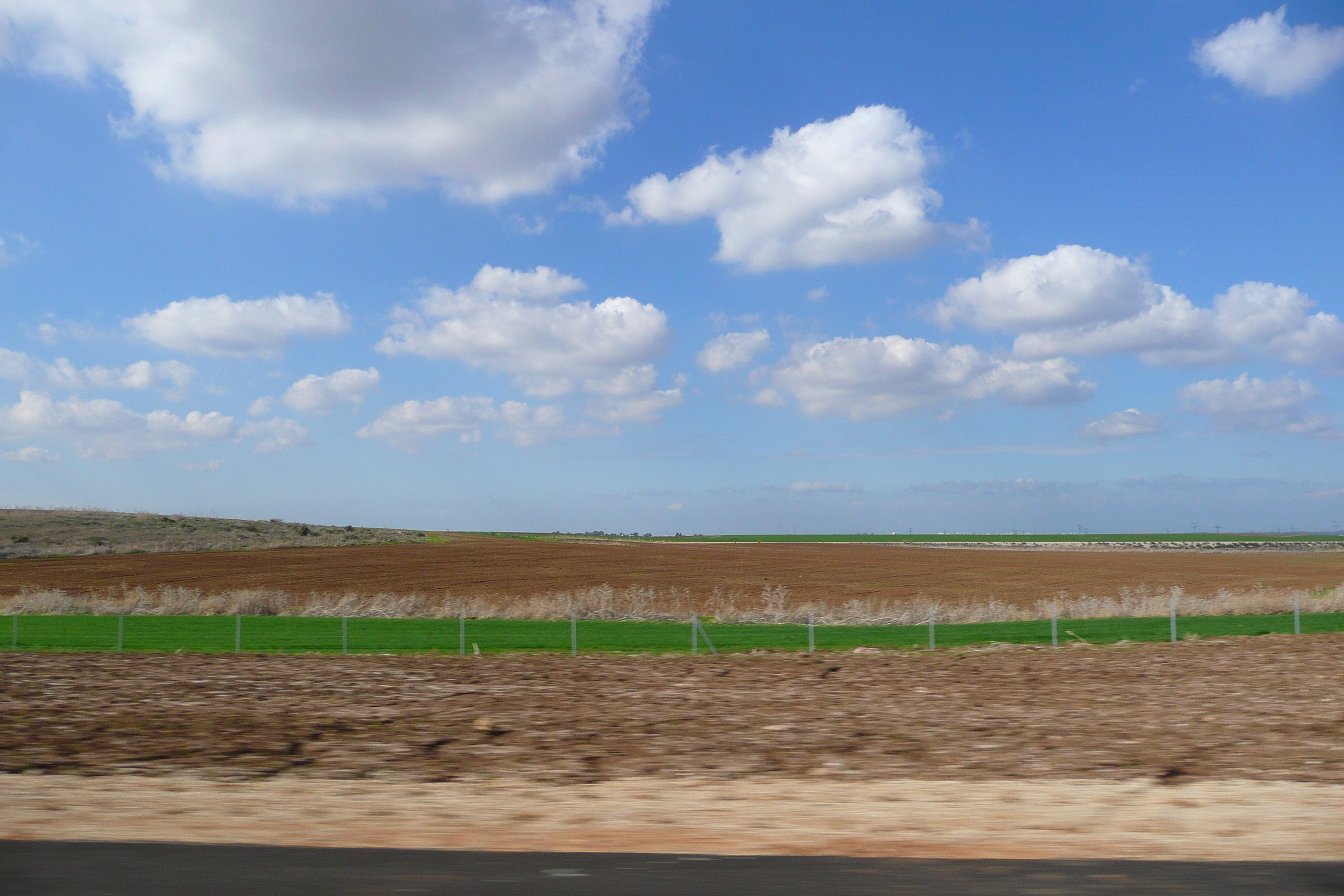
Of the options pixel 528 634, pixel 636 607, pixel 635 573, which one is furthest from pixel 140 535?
pixel 528 634

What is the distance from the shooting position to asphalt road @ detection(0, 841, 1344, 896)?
17.7 feet

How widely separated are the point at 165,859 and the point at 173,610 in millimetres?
36530

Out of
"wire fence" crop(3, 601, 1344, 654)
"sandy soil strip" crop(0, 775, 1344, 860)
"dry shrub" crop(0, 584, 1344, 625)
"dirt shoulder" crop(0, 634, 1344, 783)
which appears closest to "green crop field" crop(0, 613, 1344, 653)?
"wire fence" crop(3, 601, 1344, 654)

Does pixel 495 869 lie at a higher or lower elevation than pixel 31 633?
higher

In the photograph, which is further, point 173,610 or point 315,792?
point 173,610

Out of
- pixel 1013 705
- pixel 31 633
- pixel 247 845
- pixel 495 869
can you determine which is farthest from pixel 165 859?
pixel 31 633

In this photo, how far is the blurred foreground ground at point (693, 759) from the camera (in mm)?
6938

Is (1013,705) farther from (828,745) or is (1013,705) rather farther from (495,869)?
(495,869)

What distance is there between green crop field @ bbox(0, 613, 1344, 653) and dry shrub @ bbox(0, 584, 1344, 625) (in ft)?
5.58

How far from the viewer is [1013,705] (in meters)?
14.4

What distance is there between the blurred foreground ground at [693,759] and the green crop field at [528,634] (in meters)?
7.78

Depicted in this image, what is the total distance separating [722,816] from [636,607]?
31685 millimetres

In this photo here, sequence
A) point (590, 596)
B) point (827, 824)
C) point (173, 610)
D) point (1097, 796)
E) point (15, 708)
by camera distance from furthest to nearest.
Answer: point (590, 596)
point (173, 610)
point (15, 708)
point (1097, 796)
point (827, 824)

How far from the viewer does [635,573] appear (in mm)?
62375
